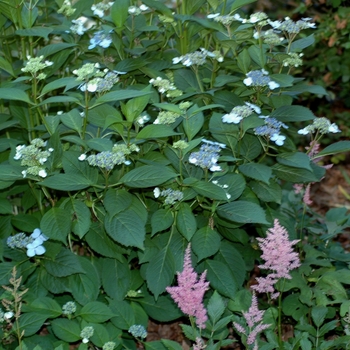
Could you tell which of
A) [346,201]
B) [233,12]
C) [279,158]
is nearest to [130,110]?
[279,158]

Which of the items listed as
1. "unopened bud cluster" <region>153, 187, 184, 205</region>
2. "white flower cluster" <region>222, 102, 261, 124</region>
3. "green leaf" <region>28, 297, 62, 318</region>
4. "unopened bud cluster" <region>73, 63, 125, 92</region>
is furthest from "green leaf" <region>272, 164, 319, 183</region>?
"green leaf" <region>28, 297, 62, 318</region>

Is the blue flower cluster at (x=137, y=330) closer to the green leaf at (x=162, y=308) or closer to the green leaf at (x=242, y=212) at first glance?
the green leaf at (x=162, y=308)

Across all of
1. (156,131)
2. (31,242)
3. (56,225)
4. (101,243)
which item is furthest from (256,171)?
(31,242)

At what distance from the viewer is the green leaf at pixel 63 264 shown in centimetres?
231

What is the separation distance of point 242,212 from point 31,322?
80 centimetres

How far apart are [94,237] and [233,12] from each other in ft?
3.58

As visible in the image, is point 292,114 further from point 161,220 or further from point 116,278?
point 116,278

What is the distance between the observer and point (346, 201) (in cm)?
434

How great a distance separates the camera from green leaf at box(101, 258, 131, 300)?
2.45 meters

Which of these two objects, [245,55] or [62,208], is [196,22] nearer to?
[245,55]

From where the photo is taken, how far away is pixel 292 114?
2.44 m

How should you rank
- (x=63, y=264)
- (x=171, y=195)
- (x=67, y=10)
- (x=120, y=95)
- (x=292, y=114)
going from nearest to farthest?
(x=120, y=95)
(x=171, y=195)
(x=63, y=264)
(x=292, y=114)
(x=67, y=10)

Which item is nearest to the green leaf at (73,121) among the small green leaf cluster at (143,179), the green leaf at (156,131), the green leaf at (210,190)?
the small green leaf cluster at (143,179)

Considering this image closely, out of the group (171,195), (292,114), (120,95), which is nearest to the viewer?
(120,95)
